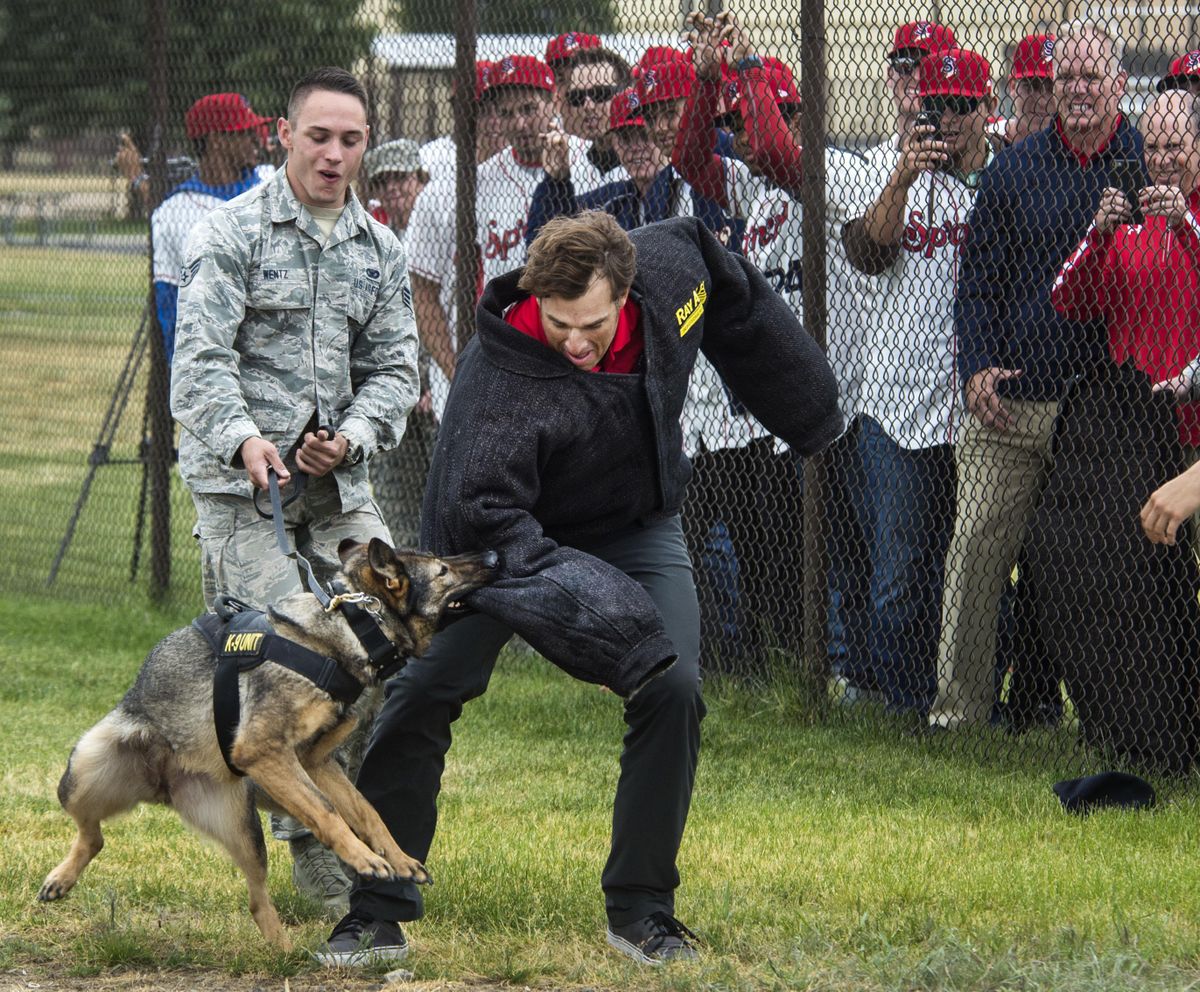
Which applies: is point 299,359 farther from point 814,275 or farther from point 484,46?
point 484,46

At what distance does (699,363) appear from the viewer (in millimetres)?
7164

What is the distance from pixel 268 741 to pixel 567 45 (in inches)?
172

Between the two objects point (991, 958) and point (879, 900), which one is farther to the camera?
point (879, 900)

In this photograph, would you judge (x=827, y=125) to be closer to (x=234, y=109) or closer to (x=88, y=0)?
(x=234, y=109)

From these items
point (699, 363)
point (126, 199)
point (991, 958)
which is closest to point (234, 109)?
point (126, 199)

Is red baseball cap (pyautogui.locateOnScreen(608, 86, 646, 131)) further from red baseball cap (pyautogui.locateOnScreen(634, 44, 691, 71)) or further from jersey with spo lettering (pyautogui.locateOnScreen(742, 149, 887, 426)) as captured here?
jersey with spo lettering (pyautogui.locateOnScreen(742, 149, 887, 426))

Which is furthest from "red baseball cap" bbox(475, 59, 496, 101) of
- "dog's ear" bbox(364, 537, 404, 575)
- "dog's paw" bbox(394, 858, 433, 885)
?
"dog's paw" bbox(394, 858, 433, 885)

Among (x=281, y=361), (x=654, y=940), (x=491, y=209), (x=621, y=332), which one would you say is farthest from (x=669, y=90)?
(x=654, y=940)

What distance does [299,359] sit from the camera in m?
4.76

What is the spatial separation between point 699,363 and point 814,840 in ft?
8.30

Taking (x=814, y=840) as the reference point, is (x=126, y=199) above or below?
above

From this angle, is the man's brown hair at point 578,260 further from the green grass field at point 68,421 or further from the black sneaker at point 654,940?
the green grass field at point 68,421

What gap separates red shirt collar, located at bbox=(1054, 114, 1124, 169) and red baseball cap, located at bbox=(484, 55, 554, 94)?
253 centimetres

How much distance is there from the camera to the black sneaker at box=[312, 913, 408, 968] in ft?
13.8
